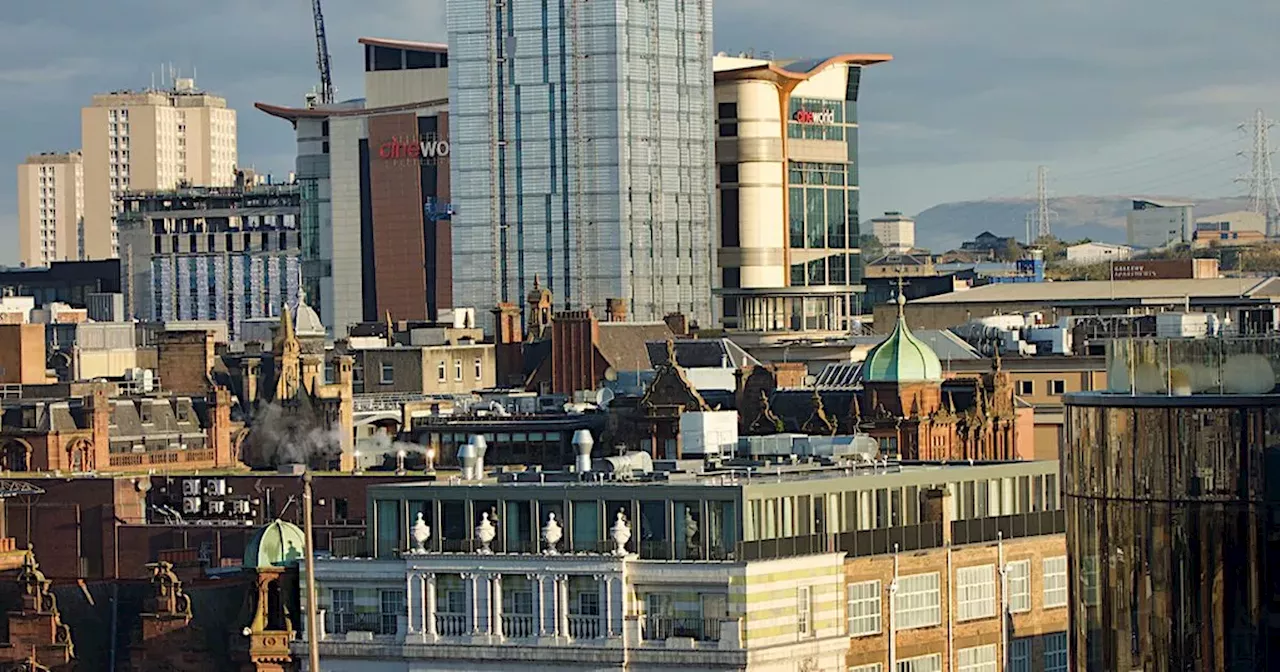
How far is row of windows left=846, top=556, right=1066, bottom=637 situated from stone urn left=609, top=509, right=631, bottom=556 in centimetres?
741

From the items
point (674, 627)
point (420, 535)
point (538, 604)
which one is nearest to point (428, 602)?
point (420, 535)

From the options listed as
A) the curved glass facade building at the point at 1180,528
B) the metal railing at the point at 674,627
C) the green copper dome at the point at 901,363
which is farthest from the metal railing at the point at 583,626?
the green copper dome at the point at 901,363

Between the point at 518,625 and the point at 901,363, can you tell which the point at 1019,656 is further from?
the point at 901,363

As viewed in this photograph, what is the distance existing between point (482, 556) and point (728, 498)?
24.7 feet

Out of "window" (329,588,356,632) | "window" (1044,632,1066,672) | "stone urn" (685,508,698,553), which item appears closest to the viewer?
"stone urn" (685,508,698,553)

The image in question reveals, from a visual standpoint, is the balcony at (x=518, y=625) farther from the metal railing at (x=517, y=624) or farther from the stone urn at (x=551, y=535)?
the stone urn at (x=551, y=535)

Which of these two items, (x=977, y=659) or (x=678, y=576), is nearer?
(x=678, y=576)

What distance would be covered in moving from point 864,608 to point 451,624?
12074 mm

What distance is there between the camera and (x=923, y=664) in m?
120

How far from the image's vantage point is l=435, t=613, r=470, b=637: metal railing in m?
115

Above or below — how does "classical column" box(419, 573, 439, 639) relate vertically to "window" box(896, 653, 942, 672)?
above

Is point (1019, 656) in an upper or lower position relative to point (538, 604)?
lower

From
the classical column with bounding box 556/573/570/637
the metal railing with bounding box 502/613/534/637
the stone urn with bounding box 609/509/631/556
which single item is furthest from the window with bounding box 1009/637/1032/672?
the metal railing with bounding box 502/613/534/637

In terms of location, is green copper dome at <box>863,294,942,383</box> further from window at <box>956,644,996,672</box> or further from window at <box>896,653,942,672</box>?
window at <box>896,653,942,672</box>
